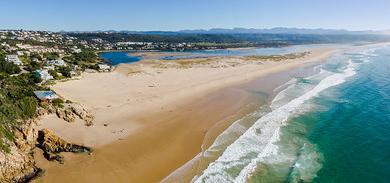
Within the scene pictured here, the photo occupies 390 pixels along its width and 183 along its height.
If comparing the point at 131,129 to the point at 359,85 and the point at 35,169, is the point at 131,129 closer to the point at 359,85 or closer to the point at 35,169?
the point at 35,169

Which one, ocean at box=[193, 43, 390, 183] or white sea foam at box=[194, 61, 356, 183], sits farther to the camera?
ocean at box=[193, 43, 390, 183]

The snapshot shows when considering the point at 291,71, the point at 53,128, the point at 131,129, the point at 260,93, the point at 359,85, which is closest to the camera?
the point at 53,128

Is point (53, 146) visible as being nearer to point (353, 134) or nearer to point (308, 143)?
point (308, 143)

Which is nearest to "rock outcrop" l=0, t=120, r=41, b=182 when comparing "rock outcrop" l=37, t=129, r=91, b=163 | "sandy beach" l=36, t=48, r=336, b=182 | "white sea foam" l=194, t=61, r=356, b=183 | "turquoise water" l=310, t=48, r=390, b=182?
"rock outcrop" l=37, t=129, r=91, b=163

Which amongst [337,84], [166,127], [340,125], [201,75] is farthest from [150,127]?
[337,84]

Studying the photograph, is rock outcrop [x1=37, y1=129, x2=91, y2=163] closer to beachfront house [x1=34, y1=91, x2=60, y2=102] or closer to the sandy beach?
the sandy beach

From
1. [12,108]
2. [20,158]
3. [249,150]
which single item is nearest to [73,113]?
[12,108]

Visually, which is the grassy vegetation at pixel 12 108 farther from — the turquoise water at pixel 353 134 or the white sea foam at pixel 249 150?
the turquoise water at pixel 353 134
